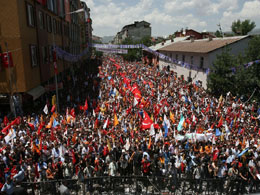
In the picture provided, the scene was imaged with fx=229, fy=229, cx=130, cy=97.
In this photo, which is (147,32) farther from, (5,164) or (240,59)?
(5,164)

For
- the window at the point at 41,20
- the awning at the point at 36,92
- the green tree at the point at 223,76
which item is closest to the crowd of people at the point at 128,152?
the awning at the point at 36,92

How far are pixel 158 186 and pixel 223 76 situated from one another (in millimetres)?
15613

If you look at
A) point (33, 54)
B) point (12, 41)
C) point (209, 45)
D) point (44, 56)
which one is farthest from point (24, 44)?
point (209, 45)

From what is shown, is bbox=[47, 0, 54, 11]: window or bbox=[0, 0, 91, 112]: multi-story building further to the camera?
bbox=[47, 0, 54, 11]: window

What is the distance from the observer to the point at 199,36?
211 feet

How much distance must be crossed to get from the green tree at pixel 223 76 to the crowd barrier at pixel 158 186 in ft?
44.6

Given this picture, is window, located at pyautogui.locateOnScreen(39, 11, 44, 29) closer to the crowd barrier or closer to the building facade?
the crowd barrier

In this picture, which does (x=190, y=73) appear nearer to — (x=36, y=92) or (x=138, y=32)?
(x=36, y=92)

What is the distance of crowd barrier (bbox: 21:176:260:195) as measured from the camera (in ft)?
27.3

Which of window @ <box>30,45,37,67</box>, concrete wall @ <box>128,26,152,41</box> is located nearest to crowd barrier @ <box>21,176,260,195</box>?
window @ <box>30,45,37,67</box>

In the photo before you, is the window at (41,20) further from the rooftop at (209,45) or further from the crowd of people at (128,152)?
the rooftop at (209,45)

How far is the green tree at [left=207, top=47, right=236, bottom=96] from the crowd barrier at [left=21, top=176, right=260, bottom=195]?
1359 centimetres

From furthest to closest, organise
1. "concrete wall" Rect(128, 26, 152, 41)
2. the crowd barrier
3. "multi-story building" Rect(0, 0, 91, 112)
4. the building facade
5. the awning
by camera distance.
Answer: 1. "concrete wall" Rect(128, 26, 152, 41)
2. the building facade
3. the awning
4. "multi-story building" Rect(0, 0, 91, 112)
5. the crowd barrier

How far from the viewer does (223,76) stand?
21250 millimetres
